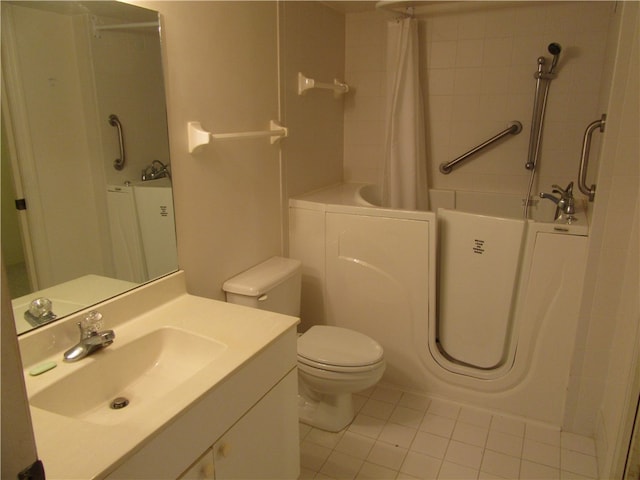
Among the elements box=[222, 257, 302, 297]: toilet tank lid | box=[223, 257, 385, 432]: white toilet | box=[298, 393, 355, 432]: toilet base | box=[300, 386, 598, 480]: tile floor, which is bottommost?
box=[300, 386, 598, 480]: tile floor

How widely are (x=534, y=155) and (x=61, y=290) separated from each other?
2328 mm

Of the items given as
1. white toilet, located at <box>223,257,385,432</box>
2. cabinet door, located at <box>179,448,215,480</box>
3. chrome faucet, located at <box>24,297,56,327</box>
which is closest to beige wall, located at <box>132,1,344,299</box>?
white toilet, located at <box>223,257,385,432</box>

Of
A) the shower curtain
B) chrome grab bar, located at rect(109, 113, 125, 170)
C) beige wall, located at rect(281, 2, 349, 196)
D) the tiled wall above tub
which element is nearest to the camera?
chrome grab bar, located at rect(109, 113, 125, 170)

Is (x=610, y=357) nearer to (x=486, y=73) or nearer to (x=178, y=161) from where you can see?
(x=486, y=73)

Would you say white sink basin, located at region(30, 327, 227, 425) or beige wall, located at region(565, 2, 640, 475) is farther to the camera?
beige wall, located at region(565, 2, 640, 475)

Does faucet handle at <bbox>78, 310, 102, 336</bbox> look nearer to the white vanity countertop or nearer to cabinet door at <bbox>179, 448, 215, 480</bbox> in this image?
the white vanity countertop

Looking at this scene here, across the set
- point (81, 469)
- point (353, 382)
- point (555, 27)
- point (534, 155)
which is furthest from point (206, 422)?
point (555, 27)

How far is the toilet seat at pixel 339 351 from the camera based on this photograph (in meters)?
1.89

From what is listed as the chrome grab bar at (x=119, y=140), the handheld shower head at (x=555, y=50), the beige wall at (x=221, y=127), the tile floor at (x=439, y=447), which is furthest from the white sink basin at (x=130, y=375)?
the handheld shower head at (x=555, y=50)

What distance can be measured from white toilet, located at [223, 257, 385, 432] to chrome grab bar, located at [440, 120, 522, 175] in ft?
3.81

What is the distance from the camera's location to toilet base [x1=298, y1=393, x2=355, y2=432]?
2070mm

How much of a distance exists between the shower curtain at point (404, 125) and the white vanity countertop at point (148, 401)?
147 cm

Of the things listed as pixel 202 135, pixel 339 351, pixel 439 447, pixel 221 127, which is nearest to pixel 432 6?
pixel 221 127

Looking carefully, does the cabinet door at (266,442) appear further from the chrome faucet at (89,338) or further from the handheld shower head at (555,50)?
the handheld shower head at (555,50)
